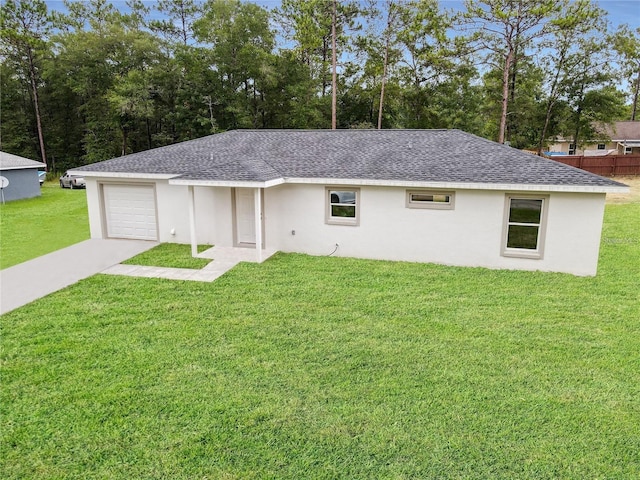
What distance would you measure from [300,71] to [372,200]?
77.4 ft

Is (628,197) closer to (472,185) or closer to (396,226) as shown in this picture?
(472,185)

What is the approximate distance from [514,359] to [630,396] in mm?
1443

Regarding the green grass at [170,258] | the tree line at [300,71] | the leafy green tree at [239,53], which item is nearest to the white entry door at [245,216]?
the green grass at [170,258]

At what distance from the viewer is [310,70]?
109 ft

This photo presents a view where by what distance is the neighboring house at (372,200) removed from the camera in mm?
10820

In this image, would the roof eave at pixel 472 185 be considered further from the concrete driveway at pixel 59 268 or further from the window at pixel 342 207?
the concrete driveway at pixel 59 268

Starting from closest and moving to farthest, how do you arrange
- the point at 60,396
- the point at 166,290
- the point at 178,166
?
the point at 60,396 → the point at 166,290 → the point at 178,166

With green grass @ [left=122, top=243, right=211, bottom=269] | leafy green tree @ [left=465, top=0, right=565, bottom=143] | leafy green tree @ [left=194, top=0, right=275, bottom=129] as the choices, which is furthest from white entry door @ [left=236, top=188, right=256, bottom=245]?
leafy green tree @ [left=194, top=0, right=275, bottom=129]

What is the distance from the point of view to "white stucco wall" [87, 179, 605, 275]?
10734 millimetres

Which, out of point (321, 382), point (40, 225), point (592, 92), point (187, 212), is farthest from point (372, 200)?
point (592, 92)

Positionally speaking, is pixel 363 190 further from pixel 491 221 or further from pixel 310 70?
pixel 310 70

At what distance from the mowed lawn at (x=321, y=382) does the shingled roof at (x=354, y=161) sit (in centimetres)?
290

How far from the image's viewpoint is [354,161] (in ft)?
42.3

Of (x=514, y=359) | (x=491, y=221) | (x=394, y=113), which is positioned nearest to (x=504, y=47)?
(x=394, y=113)
